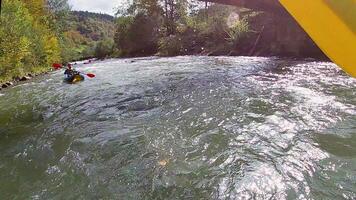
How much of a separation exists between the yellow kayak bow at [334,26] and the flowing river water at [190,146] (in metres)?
2.50

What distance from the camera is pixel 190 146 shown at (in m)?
5.20

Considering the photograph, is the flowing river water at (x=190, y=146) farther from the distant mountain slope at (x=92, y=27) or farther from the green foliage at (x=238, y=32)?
the distant mountain slope at (x=92, y=27)

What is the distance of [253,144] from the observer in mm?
5059

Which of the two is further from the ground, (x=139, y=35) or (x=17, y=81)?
(x=139, y=35)

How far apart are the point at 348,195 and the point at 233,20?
2607 cm

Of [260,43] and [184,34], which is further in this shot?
[184,34]

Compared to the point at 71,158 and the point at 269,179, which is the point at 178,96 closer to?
the point at 71,158

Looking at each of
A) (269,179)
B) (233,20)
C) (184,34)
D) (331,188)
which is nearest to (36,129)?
(269,179)

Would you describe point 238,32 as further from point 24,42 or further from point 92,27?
point 92,27

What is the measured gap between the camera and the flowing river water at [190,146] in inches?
156

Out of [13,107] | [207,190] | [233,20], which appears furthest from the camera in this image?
[233,20]

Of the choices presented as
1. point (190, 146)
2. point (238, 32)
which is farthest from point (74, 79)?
point (238, 32)

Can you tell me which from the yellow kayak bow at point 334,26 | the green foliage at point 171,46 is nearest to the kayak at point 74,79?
the yellow kayak bow at point 334,26

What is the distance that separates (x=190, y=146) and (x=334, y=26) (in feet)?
13.0
